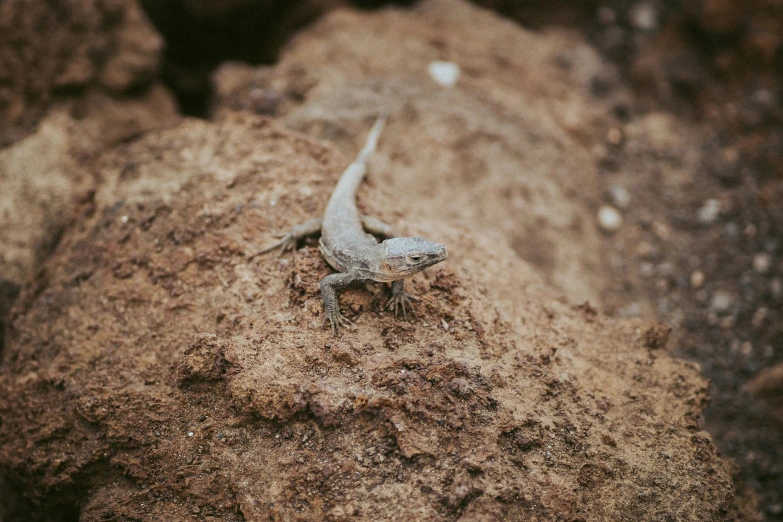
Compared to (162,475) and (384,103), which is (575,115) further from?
(162,475)

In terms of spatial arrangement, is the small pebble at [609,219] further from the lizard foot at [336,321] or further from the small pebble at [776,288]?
the lizard foot at [336,321]

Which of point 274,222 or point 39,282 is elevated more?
point 274,222

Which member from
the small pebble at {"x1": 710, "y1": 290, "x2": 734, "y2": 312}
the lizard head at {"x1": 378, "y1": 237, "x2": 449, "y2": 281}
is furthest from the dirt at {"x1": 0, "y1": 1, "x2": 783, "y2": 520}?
the lizard head at {"x1": 378, "y1": 237, "x2": 449, "y2": 281}

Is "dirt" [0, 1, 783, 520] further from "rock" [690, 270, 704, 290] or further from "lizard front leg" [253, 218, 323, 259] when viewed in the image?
"lizard front leg" [253, 218, 323, 259]

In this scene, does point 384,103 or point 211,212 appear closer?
point 211,212

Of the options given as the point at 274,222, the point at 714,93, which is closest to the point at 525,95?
the point at 714,93

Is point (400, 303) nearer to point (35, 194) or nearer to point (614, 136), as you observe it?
point (35, 194)
